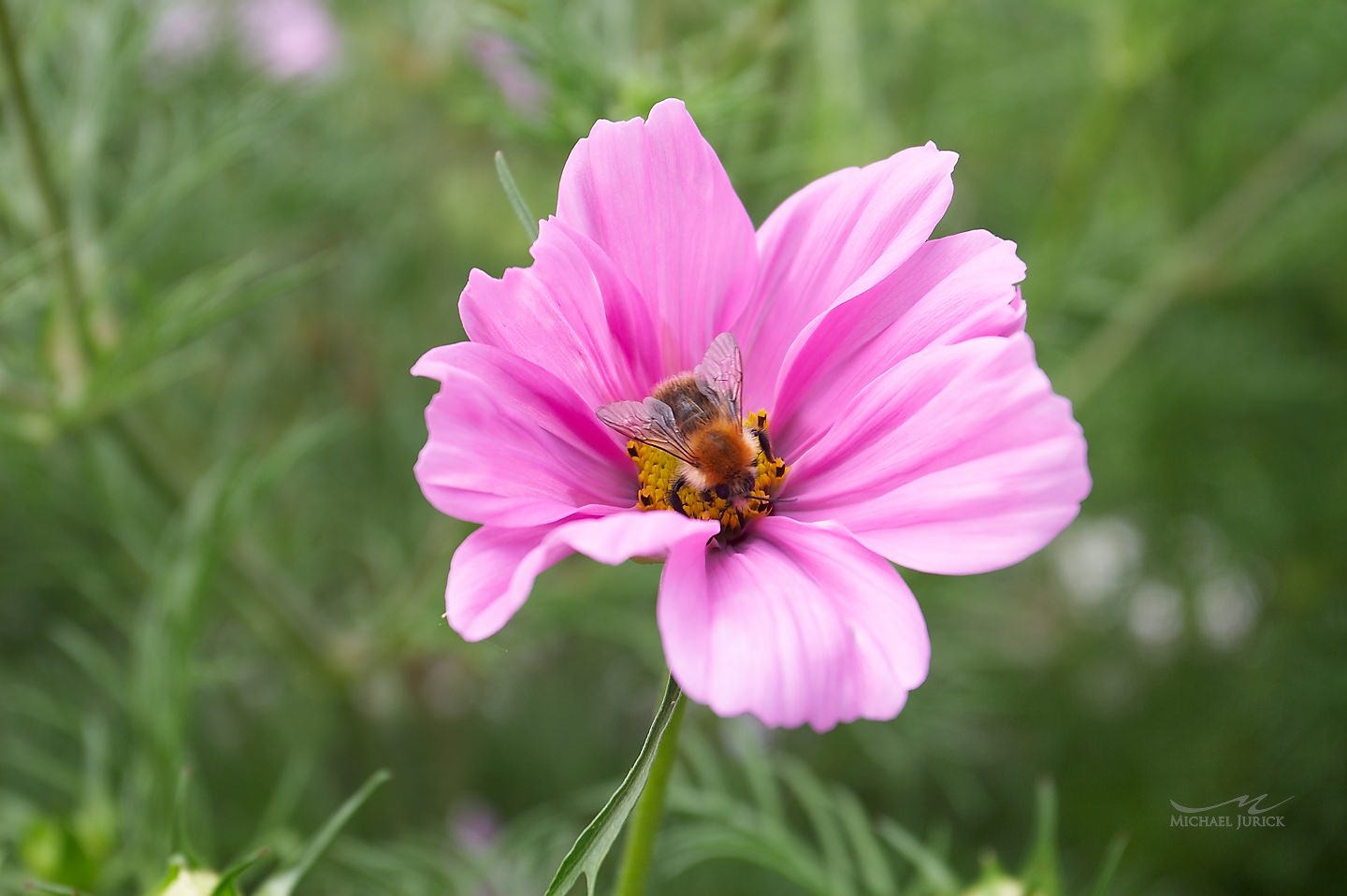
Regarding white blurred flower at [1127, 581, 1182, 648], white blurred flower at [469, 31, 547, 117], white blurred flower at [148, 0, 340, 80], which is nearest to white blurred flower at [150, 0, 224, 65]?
white blurred flower at [148, 0, 340, 80]

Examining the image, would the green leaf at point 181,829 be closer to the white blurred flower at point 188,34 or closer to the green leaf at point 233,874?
the green leaf at point 233,874

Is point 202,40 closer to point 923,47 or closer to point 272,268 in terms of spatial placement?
point 272,268

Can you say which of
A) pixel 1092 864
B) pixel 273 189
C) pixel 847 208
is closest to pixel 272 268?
pixel 273 189

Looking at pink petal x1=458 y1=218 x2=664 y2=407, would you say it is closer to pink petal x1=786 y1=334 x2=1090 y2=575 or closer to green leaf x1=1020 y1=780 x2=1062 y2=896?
pink petal x1=786 y1=334 x2=1090 y2=575

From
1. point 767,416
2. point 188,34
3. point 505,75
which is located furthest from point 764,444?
point 188,34

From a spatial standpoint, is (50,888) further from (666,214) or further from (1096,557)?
(1096,557)

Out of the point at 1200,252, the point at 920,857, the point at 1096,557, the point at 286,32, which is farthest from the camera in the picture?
the point at 1096,557
